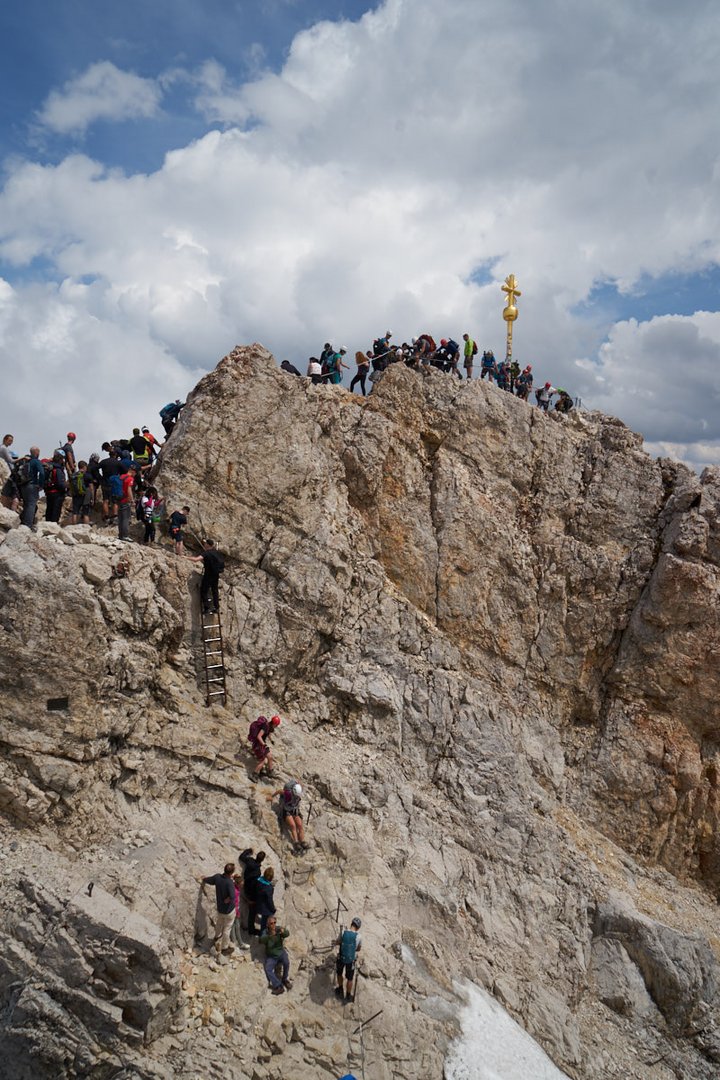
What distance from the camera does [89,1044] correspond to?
12523 mm

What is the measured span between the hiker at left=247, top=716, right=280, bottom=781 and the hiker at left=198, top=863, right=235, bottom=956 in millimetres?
3253

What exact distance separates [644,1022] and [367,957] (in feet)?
32.0

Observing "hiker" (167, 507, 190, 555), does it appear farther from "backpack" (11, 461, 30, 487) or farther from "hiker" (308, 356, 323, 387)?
"hiker" (308, 356, 323, 387)

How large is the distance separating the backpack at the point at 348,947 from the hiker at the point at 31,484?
1194cm

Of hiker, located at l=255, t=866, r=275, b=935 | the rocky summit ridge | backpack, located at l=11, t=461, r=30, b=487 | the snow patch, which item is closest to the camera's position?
the rocky summit ridge

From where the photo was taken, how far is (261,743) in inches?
702

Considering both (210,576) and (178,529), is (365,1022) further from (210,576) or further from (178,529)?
(178,529)

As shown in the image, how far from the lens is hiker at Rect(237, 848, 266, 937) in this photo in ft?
49.7

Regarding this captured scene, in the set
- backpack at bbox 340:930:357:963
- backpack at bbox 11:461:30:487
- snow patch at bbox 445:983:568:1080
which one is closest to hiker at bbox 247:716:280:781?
backpack at bbox 340:930:357:963

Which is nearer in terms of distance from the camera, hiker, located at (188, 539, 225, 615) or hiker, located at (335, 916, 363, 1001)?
hiker, located at (335, 916, 363, 1001)

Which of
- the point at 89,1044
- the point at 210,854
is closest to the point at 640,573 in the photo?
the point at 210,854

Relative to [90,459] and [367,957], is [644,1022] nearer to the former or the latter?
[367,957]

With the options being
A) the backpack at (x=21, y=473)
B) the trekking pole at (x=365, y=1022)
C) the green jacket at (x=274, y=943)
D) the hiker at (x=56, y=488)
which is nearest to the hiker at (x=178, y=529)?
the hiker at (x=56, y=488)

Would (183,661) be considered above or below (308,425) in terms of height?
below
